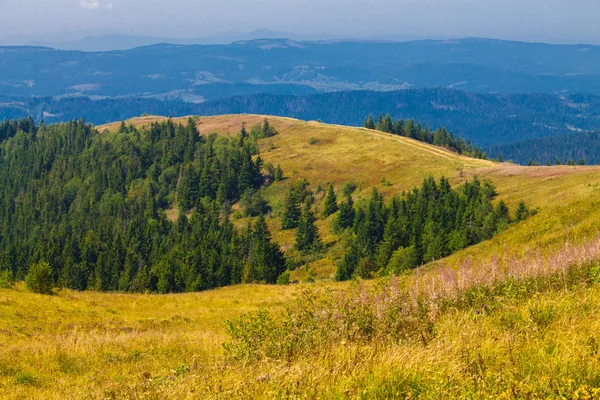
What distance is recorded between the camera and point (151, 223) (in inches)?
5674

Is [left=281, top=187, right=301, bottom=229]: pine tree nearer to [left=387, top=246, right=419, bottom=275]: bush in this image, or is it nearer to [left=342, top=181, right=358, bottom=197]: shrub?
[left=342, top=181, right=358, bottom=197]: shrub

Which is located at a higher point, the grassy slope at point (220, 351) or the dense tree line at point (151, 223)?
the grassy slope at point (220, 351)

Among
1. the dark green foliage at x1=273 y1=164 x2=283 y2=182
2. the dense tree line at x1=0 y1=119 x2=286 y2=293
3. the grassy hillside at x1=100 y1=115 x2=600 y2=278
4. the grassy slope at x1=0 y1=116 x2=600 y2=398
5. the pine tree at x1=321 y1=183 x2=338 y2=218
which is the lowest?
the dense tree line at x1=0 y1=119 x2=286 y2=293

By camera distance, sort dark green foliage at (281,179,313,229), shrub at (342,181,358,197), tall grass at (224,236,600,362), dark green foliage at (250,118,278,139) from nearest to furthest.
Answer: tall grass at (224,236,600,362), shrub at (342,181,358,197), dark green foliage at (281,179,313,229), dark green foliage at (250,118,278,139)

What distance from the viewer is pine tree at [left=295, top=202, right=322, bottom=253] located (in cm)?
11600

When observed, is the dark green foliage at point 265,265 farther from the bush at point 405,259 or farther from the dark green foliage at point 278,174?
the dark green foliage at point 278,174

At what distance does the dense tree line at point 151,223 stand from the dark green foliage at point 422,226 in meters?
17.2

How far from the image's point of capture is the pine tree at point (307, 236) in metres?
116

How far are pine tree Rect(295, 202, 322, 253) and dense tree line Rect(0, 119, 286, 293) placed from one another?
8.29 metres

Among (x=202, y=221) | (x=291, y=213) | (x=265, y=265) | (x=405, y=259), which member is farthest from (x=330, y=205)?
(x=405, y=259)

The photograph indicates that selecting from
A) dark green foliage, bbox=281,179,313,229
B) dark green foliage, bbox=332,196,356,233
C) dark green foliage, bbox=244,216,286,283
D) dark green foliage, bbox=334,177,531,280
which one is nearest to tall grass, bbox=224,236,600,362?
dark green foliage, bbox=334,177,531,280

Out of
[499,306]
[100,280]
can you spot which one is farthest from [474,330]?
[100,280]

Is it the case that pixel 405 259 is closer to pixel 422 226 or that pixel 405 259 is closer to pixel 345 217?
pixel 422 226

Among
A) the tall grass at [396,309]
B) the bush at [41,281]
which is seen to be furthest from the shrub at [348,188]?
the tall grass at [396,309]
